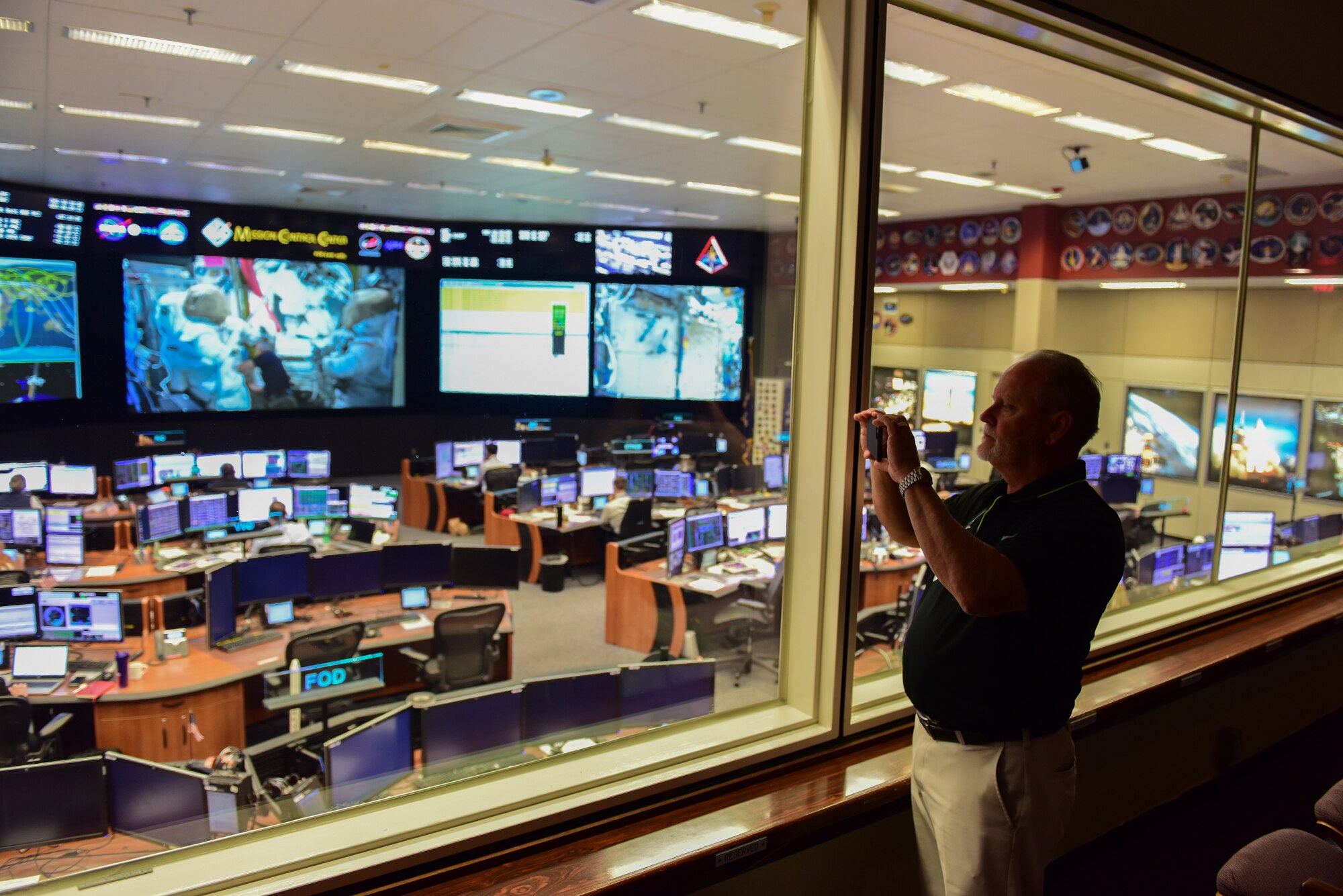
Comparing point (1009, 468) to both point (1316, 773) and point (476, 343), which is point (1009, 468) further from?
point (476, 343)

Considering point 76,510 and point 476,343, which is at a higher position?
point 476,343

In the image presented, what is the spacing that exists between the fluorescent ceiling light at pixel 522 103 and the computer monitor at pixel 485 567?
122 inches

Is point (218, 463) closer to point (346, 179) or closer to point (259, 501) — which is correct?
point (259, 501)

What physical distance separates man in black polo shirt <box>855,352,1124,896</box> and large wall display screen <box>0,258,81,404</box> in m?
8.60

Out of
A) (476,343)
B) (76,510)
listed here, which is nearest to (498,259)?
(476,343)

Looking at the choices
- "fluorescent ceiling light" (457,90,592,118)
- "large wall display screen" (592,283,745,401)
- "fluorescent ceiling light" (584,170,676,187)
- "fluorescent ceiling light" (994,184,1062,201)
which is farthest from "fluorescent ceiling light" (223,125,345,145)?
"fluorescent ceiling light" (994,184,1062,201)

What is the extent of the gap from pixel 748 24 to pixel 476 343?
7.13m

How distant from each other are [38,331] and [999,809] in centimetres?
1080

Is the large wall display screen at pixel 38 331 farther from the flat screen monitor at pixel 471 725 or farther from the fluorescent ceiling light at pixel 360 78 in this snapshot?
the flat screen monitor at pixel 471 725

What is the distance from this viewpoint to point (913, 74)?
5.28m

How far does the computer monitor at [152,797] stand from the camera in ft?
9.89

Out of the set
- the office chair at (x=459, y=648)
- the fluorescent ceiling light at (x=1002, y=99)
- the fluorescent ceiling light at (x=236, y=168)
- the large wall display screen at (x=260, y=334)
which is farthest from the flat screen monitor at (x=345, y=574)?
the large wall display screen at (x=260, y=334)

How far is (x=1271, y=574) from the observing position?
15.0ft

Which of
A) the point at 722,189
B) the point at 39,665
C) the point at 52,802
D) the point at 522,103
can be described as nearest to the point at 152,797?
the point at 52,802
